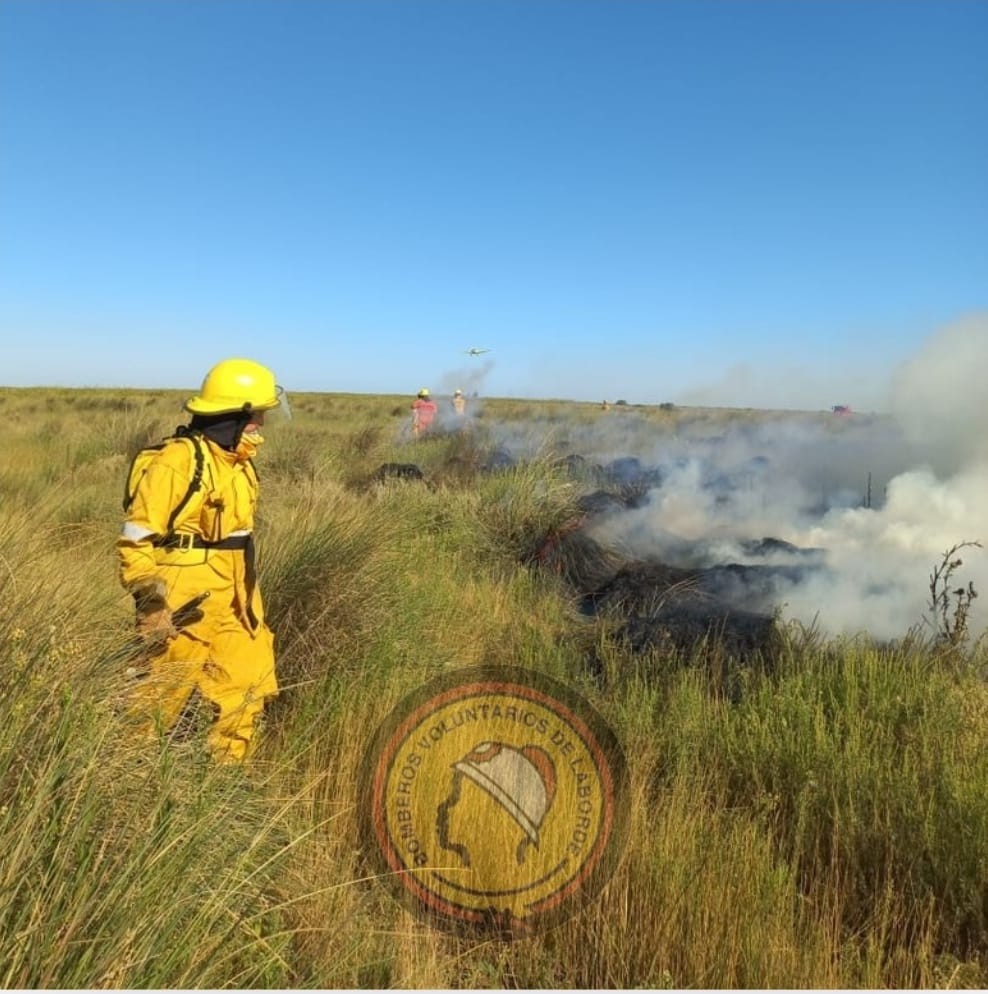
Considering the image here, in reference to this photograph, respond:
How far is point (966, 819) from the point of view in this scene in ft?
8.33

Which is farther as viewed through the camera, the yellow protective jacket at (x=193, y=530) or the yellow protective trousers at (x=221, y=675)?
the yellow protective jacket at (x=193, y=530)

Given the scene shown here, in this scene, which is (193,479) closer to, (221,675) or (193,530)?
(193,530)

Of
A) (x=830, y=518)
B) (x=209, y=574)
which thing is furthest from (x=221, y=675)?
(x=830, y=518)

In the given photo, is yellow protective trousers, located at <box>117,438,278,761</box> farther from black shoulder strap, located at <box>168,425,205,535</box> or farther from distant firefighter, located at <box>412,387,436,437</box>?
distant firefighter, located at <box>412,387,436,437</box>

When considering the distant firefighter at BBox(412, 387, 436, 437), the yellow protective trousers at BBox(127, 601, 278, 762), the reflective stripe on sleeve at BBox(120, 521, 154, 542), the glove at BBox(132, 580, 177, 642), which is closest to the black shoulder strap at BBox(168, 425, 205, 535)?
the reflective stripe on sleeve at BBox(120, 521, 154, 542)

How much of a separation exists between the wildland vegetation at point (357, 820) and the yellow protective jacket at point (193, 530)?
0.27 m

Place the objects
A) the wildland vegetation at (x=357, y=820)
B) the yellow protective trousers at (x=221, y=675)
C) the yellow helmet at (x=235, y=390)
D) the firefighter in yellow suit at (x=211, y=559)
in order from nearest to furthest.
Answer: the wildland vegetation at (x=357, y=820), the yellow protective trousers at (x=221, y=675), the firefighter in yellow suit at (x=211, y=559), the yellow helmet at (x=235, y=390)

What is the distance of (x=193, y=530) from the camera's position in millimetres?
3053

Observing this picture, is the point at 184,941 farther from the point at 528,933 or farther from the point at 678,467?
the point at 678,467

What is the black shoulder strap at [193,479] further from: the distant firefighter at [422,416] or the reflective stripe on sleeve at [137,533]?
the distant firefighter at [422,416]

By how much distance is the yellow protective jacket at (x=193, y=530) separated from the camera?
2881 mm

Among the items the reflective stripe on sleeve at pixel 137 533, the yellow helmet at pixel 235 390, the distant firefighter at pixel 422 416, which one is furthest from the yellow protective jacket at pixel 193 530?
the distant firefighter at pixel 422 416

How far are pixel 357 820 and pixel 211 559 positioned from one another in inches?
47.2

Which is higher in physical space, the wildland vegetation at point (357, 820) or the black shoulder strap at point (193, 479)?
the black shoulder strap at point (193, 479)
